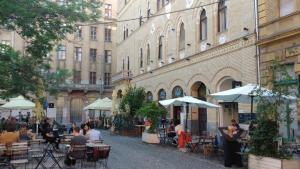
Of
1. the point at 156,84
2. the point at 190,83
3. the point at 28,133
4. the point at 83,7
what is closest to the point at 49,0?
the point at 83,7

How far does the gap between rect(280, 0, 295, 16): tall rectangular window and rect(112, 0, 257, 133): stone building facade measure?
1957 millimetres

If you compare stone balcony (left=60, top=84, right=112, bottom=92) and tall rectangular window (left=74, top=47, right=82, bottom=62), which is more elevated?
tall rectangular window (left=74, top=47, right=82, bottom=62)

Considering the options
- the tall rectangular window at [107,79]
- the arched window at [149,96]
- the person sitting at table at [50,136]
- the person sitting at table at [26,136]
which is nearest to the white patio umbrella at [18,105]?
→ the person sitting at table at [50,136]

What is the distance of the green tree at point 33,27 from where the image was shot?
40.3ft

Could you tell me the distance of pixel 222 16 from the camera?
22.8 metres

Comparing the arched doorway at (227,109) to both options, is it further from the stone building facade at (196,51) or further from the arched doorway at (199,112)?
the arched doorway at (199,112)

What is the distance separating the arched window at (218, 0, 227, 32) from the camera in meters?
22.4

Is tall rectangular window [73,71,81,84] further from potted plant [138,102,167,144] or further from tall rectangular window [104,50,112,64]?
potted plant [138,102,167,144]

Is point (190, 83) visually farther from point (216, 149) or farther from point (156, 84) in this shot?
point (216, 149)

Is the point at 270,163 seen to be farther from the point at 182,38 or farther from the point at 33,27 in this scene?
the point at 182,38

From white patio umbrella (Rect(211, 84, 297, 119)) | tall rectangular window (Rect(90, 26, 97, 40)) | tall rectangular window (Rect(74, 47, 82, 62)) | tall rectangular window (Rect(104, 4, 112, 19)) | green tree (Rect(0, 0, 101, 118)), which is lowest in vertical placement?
white patio umbrella (Rect(211, 84, 297, 119))

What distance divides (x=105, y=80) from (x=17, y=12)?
147 feet

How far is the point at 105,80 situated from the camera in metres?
56.6

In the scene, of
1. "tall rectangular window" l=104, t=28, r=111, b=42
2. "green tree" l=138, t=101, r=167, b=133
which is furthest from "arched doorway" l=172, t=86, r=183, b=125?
"tall rectangular window" l=104, t=28, r=111, b=42
